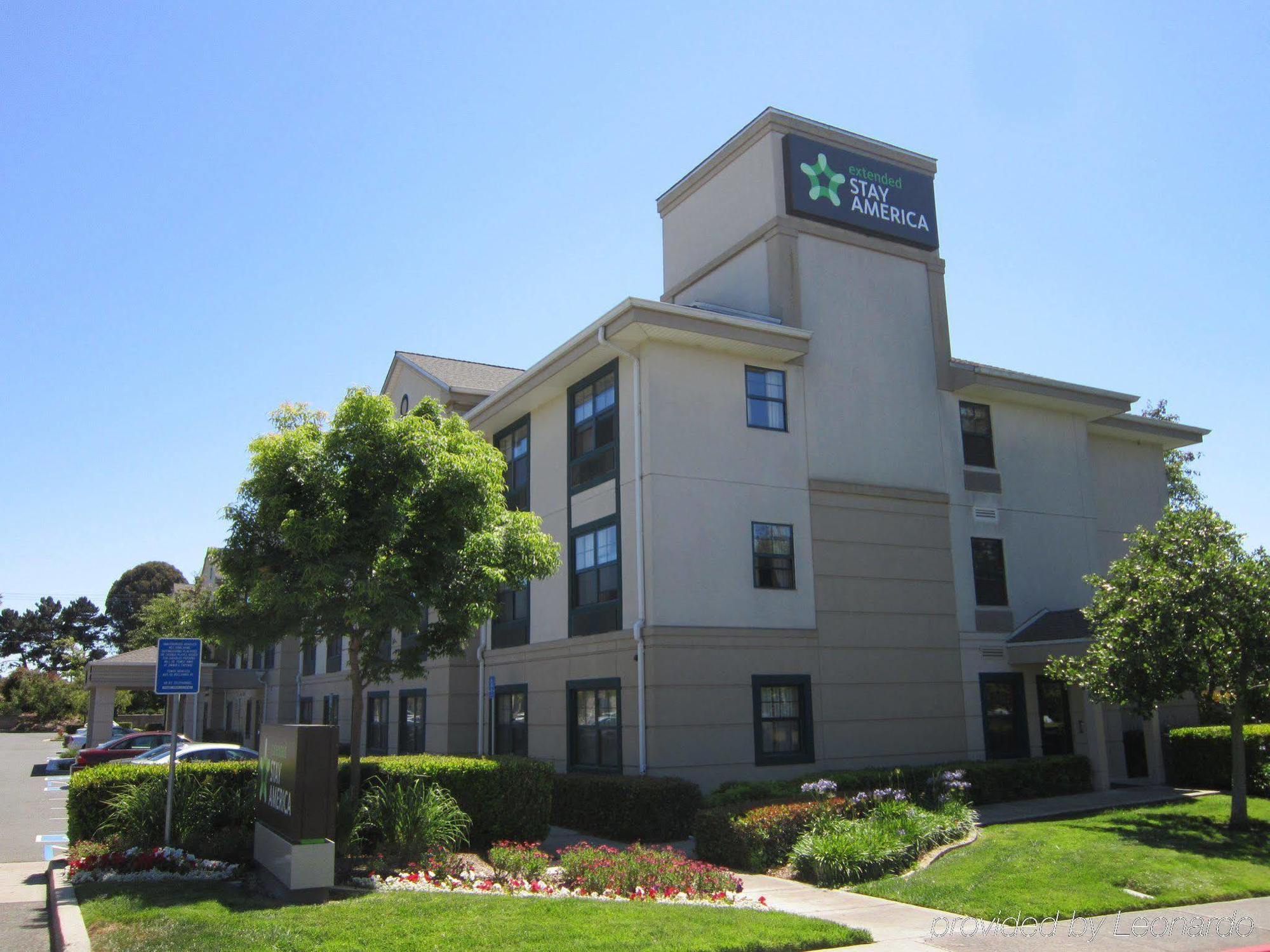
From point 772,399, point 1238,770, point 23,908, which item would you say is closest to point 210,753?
point 23,908

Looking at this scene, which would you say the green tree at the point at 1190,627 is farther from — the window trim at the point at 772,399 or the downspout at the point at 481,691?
the downspout at the point at 481,691

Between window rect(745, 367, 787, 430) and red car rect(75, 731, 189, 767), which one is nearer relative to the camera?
window rect(745, 367, 787, 430)

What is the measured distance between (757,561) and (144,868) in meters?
11.8

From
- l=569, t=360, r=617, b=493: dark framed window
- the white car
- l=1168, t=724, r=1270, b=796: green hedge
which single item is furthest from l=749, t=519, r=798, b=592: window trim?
the white car

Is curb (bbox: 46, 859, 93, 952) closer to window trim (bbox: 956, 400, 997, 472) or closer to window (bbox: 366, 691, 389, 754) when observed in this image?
window (bbox: 366, 691, 389, 754)

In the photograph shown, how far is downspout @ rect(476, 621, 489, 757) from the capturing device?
79.5 feet

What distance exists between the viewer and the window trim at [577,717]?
1883 centimetres

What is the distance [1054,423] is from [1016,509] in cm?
287

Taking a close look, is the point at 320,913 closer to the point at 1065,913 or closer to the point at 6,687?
the point at 1065,913

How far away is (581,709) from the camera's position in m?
20.6

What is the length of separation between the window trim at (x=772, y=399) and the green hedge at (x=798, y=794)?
6.80 meters

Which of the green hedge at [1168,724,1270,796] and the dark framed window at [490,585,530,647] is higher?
the dark framed window at [490,585,530,647]

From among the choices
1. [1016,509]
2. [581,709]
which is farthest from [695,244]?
[581,709]

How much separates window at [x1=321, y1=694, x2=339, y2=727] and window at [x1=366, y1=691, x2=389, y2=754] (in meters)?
3.30
